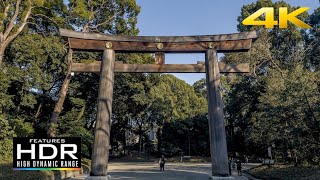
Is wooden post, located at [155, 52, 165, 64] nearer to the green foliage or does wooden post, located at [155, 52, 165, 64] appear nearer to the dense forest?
the dense forest

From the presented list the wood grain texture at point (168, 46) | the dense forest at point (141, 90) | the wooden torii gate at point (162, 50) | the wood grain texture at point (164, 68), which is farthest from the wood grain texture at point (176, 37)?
the dense forest at point (141, 90)

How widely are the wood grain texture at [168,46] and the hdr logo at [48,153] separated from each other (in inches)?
145

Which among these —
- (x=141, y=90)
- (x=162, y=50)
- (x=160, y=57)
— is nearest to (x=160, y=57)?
(x=160, y=57)

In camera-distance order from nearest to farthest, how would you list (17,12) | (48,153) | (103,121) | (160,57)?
1. (48,153)
2. (103,121)
3. (160,57)
4. (17,12)

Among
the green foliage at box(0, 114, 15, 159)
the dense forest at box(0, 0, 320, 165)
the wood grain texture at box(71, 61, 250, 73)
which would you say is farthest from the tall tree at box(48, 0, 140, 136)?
the wood grain texture at box(71, 61, 250, 73)

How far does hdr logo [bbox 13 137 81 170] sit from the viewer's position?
8.59 m

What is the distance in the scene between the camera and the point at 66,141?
8.66 m

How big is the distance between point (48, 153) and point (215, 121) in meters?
5.64

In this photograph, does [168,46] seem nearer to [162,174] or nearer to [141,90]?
[162,174]

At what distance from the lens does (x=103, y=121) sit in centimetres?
976

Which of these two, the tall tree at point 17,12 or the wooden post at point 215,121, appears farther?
the tall tree at point 17,12

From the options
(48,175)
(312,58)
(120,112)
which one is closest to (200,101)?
(120,112)

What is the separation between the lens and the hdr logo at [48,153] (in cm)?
859

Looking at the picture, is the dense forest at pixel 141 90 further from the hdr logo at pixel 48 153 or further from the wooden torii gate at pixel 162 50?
the hdr logo at pixel 48 153
